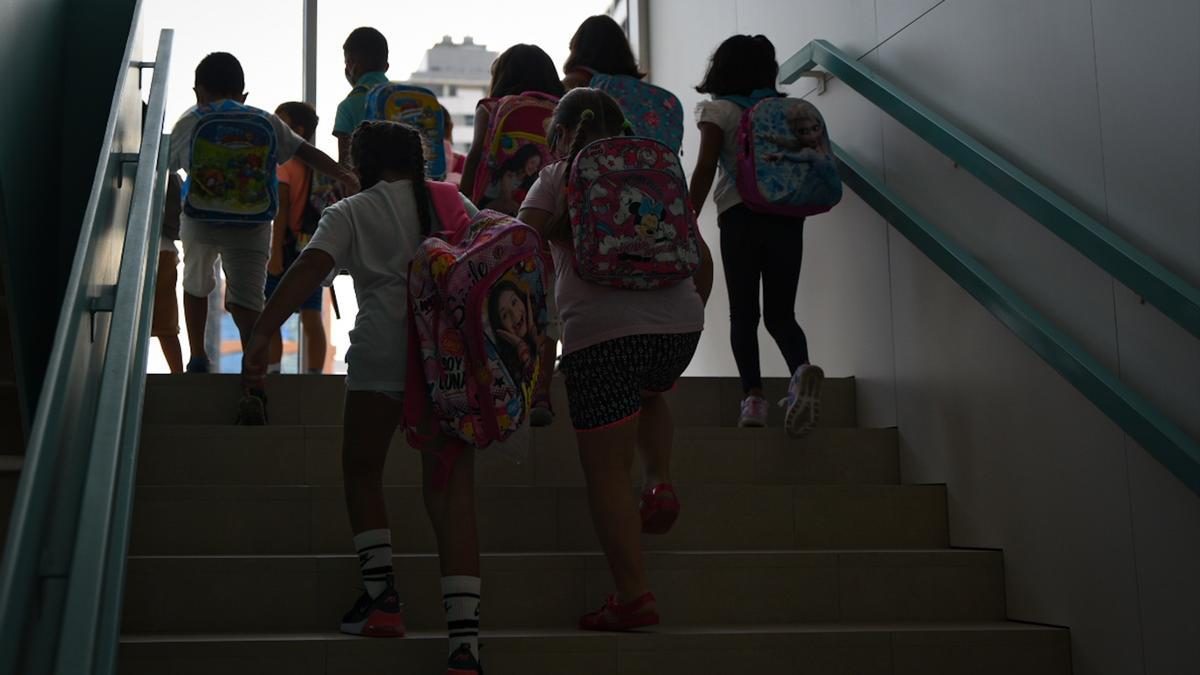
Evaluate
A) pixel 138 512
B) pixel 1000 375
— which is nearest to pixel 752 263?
→ pixel 1000 375

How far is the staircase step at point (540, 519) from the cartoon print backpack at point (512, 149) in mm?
1306

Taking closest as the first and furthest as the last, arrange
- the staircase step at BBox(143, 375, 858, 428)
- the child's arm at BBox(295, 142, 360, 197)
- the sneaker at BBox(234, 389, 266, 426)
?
the sneaker at BBox(234, 389, 266, 426) → the staircase step at BBox(143, 375, 858, 428) → the child's arm at BBox(295, 142, 360, 197)

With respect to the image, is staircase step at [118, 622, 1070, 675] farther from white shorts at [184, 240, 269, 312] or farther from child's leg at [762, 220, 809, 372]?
white shorts at [184, 240, 269, 312]

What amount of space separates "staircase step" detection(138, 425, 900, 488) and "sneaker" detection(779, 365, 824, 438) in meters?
0.11

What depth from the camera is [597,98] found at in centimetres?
352

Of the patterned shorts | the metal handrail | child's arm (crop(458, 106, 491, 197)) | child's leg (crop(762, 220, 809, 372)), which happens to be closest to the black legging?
child's leg (crop(762, 220, 809, 372))

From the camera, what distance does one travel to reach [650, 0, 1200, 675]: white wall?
3.32 metres

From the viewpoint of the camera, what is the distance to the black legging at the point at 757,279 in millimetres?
4773

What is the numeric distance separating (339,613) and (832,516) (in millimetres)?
1684

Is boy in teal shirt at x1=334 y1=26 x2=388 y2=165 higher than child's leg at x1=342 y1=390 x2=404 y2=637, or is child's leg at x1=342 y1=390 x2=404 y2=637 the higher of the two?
boy in teal shirt at x1=334 y1=26 x2=388 y2=165

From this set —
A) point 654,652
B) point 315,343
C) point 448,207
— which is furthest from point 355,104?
point 654,652

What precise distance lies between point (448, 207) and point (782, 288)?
6.09 ft

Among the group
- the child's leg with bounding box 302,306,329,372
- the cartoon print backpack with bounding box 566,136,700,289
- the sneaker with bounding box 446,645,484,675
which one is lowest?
the sneaker with bounding box 446,645,484,675

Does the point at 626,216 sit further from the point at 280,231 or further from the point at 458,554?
the point at 280,231
